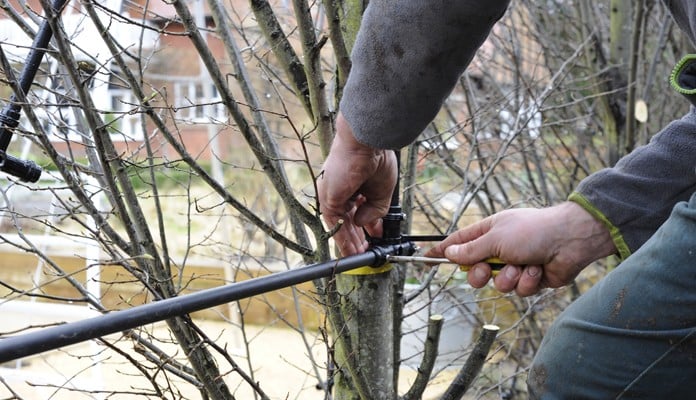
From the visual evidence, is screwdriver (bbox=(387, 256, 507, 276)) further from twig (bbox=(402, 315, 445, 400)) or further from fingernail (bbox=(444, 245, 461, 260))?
twig (bbox=(402, 315, 445, 400))

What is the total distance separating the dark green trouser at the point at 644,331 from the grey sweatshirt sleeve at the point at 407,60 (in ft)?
1.35

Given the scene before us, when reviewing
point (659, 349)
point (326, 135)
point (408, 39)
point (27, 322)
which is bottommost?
point (659, 349)

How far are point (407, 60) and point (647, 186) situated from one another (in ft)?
1.58

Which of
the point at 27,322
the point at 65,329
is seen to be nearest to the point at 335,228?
the point at 65,329

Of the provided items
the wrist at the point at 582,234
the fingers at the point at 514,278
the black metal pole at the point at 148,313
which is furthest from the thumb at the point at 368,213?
the wrist at the point at 582,234

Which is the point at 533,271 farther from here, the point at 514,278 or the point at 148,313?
the point at 148,313

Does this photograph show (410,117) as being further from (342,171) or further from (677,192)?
(677,192)

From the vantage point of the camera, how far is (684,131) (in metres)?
1.36

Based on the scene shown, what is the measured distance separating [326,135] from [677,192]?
2.42 ft

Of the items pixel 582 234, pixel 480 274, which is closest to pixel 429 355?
pixel 480 274

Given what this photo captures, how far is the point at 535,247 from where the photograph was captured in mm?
1481

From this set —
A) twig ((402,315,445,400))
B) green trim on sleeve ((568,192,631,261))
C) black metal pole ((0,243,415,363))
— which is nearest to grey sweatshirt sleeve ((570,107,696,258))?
green trim on sleeve ((568,192,631,261))

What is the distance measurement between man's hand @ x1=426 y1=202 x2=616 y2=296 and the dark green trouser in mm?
320

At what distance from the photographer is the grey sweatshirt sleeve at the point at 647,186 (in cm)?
135
